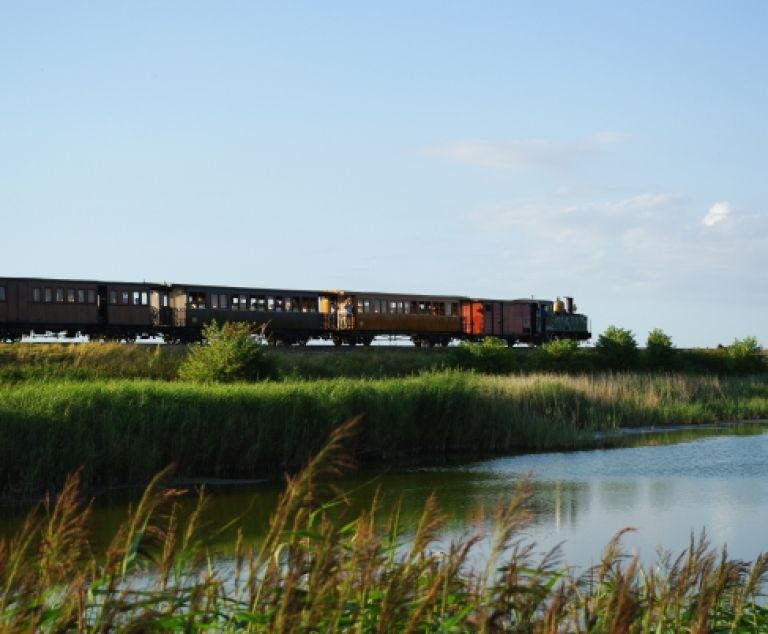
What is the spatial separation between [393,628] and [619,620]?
1.83 meters

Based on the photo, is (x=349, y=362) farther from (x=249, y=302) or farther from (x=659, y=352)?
(x=659, y=352)

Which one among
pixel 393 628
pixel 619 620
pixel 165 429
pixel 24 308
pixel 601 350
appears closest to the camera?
pixel 619 620

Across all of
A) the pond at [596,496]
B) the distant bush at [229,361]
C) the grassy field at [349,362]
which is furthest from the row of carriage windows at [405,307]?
the pond at [596,496]

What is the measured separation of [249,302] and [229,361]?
56.8 ft

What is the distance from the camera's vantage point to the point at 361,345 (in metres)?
48.7

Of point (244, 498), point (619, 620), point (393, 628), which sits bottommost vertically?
point (244, 498)

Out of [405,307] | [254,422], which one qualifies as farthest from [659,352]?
[254,422]

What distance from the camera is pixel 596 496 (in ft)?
59.3

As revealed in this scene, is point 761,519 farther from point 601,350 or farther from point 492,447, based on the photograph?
point 601,350

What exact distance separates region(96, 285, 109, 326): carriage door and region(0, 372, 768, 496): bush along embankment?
17.6m

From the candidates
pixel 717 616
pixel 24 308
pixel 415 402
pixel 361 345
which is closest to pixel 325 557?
pixel 717 616

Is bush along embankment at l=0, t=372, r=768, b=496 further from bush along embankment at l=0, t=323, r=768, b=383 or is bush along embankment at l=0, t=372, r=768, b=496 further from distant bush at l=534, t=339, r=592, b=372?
distant bush at l=534, t=339, r=592, b=372

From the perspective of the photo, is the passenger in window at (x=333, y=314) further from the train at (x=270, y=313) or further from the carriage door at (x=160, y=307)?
the carriage door at (x=160, y=307)

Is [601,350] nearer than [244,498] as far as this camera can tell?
No
